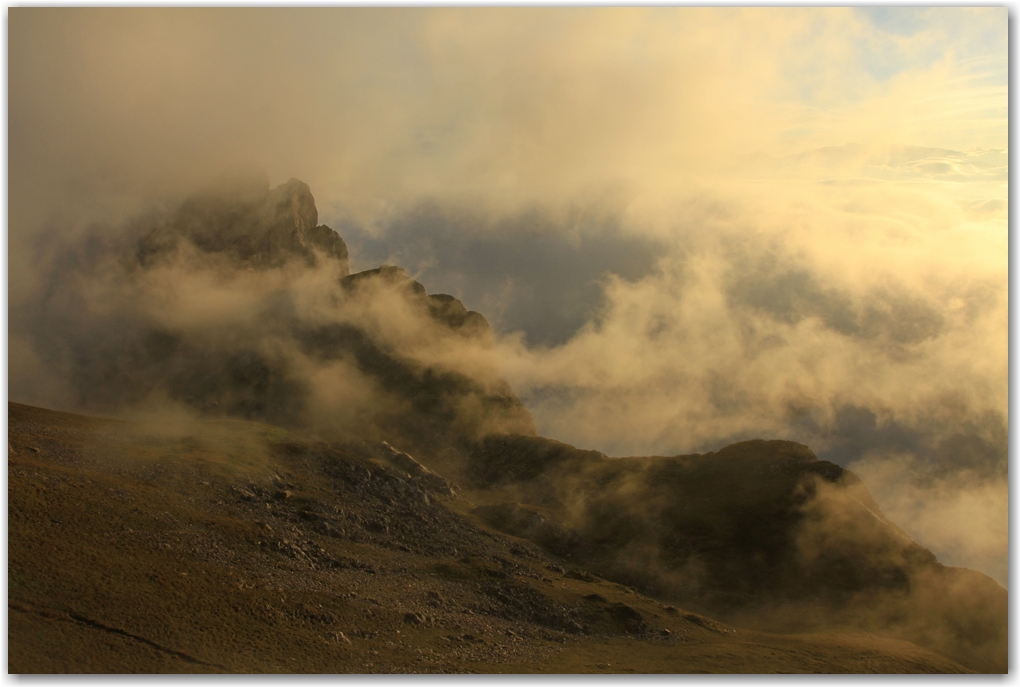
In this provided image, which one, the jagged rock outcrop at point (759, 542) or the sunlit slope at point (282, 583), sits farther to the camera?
the jagged rock outcrop at point (759, 542)

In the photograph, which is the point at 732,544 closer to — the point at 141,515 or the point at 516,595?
the point at 516,595

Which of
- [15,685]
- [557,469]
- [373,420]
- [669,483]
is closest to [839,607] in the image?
[669,483]

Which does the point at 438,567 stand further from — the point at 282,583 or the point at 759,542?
the point at 759,542

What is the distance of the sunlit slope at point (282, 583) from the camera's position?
42688 millimetres

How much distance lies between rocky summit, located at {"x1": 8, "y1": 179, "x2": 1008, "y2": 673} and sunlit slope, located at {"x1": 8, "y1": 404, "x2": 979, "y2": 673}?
256 millimetres

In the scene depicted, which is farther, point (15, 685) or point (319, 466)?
point (319, 466)

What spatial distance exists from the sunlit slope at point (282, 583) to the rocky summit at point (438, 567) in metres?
0.26

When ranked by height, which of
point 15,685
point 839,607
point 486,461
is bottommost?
point 15,685

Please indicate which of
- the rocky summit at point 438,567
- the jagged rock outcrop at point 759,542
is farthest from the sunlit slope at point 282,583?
the jagged rock outcrop at point 759,542

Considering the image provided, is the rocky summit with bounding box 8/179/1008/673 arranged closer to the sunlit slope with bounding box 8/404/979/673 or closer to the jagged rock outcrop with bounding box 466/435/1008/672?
the sunlit slope with bounding box 8/404/979/673

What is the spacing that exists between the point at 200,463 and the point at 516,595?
43.7 m

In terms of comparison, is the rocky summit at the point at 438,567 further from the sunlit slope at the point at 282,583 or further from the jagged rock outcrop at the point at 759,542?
the jagged rock outcrop at the point at 759,542

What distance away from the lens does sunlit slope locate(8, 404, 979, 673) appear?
140 feet

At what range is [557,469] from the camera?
6555 inches
